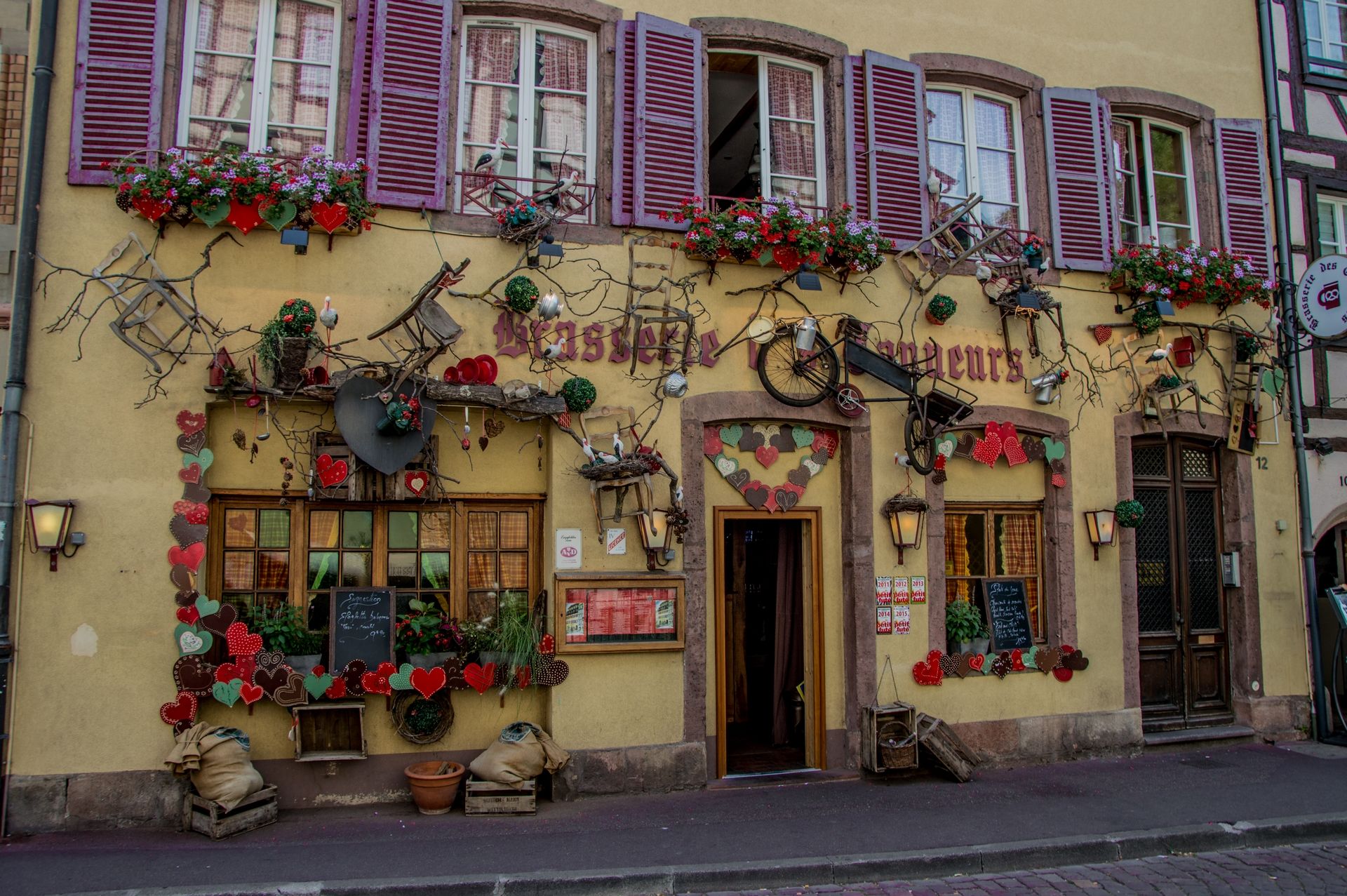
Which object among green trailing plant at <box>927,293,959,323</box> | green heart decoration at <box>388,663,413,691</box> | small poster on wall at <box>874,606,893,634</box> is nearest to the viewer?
green heart decoration at <box>388,663,413,691</box>

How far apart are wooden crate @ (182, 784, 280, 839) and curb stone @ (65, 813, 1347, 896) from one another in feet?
2.98

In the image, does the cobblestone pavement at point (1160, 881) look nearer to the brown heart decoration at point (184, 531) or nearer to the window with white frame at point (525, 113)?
the brown heart decoration at point (184, 531)

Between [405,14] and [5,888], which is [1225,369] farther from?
[5,888]

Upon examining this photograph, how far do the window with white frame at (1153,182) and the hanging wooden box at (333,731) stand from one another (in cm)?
802

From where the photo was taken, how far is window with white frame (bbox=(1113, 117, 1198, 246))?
9.43 m

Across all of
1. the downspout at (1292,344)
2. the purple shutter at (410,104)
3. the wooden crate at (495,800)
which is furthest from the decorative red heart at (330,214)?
the downspout at (1292,344)

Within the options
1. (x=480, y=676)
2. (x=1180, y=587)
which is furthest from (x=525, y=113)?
(x=1180, y=587)

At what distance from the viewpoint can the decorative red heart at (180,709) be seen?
6305 millimetres

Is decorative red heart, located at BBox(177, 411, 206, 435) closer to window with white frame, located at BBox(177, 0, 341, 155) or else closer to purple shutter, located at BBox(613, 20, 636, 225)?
window with white frame, located at BBox(177, 0, 341, 155)

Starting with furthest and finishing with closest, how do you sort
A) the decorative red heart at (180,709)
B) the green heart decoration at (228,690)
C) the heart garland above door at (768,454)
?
the heart garland above door at (768,454), the green heart decoration at (228,690), the decorative red heart at (180,709)

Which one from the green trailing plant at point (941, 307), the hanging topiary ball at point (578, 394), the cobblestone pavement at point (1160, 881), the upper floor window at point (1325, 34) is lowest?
the cobblestone pavement at point (1160, 881)

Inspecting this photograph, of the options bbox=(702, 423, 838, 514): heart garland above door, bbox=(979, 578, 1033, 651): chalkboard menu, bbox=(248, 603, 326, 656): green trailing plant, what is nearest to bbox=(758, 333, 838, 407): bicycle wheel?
bbox=(702, 423, 838, 514): heart garland above door

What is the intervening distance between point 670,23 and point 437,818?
6.17 meters

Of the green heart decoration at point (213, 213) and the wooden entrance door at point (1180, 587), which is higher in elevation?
the green heart decoration at point (213, 213)
